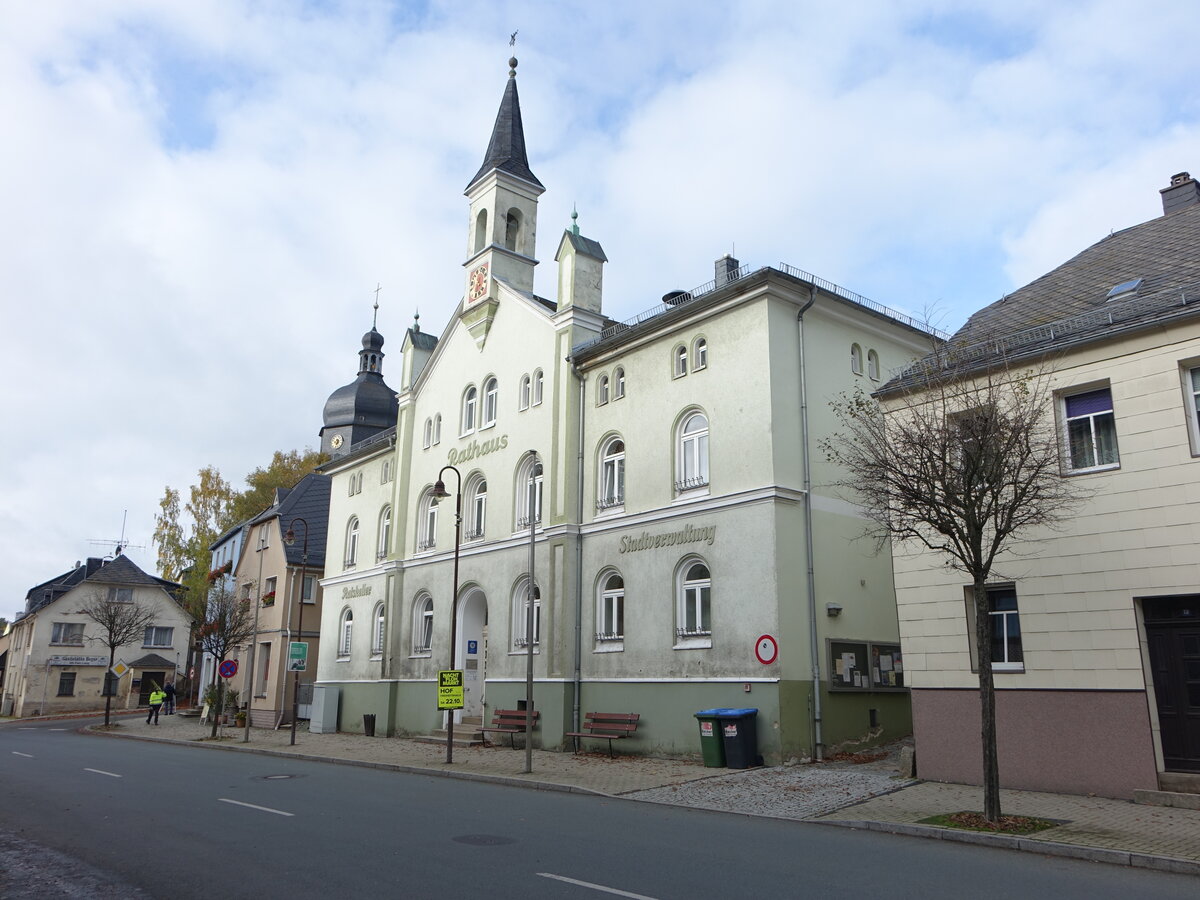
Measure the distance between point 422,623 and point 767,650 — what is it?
1529 cm

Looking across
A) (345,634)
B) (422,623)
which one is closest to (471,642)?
(422,623)

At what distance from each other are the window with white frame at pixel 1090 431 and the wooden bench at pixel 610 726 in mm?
10976

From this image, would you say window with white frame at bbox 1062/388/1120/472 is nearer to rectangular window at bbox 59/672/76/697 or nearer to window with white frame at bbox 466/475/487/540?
window with white frame at bbox 466/475/487/540

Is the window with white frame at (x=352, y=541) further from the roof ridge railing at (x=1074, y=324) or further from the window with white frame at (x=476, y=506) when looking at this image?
the roof ridge railing at (x=1074, y=324)

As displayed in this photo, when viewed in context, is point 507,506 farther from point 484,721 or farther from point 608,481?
point 484,721

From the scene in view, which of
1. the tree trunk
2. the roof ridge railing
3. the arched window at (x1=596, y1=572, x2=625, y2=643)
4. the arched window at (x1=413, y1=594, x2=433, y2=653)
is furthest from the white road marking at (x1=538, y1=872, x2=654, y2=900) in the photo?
the arched window at (x1=413, y1=594, x2=433, y2=653)

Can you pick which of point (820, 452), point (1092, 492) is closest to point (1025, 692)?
point (1092, 492)

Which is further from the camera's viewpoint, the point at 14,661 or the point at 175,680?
the point at 14,661

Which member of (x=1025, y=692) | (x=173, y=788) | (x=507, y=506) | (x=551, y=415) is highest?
(x=551, y=415)

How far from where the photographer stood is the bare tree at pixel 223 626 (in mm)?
35000

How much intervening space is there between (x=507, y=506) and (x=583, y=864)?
60.6 feet

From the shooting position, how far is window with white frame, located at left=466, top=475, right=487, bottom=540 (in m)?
28.7

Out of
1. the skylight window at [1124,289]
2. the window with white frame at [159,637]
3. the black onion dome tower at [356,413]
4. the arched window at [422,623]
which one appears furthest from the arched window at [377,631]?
the window with white frame at [159,637]

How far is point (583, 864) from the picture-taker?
9.07 meters
